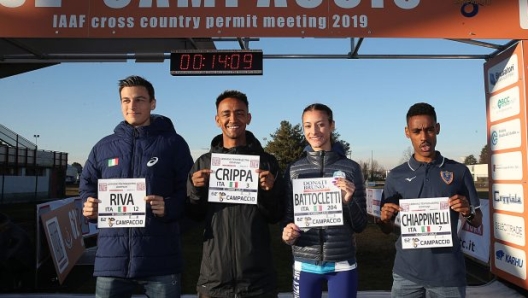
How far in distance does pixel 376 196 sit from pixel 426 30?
12071 millimetres

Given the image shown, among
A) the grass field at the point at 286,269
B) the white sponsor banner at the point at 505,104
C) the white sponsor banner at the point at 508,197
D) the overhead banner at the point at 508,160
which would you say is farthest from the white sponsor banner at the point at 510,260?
the grass field at the point at 286,269

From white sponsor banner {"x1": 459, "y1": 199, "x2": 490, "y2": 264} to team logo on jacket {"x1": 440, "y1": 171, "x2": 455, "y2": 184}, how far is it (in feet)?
17.0

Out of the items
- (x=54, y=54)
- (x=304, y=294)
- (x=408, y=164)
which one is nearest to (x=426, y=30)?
(x=408, y=164)

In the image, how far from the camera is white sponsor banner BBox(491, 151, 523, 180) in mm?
5383

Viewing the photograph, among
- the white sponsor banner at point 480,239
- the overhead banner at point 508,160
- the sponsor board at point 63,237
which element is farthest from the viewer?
the white sponsor banner at point 480,239

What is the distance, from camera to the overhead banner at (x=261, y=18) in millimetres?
5129

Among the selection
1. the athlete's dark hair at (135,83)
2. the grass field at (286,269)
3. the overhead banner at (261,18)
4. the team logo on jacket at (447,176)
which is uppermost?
the overhead banner at (261,18)

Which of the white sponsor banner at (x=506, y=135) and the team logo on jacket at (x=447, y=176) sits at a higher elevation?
the white sponsor banner at (x=506, y=135)

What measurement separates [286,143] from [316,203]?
64.3 metres

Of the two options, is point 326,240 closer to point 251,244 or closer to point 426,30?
point 251,244

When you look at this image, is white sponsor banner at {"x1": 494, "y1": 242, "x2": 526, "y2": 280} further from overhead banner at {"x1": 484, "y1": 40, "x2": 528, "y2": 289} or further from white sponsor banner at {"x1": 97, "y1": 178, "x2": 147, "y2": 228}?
white sponsor banner at {"x1": 97, "y1": 178, "x2": 147, "y2": 228}

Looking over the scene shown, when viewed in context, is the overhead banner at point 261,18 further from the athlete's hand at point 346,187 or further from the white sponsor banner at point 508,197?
the athlete's hand at point 346,187

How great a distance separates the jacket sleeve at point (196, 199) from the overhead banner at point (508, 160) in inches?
166

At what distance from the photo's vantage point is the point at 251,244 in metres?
2.91
